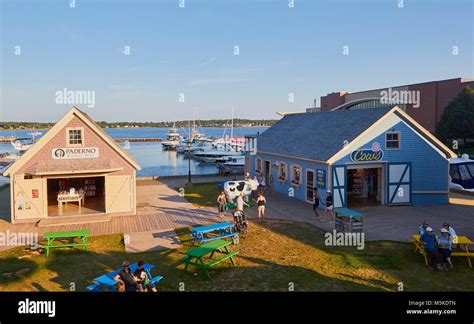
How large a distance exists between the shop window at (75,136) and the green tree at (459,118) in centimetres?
5622

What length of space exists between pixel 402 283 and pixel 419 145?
13.9 m

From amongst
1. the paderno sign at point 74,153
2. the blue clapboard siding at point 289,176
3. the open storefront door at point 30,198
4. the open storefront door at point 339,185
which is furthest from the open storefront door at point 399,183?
the open storefront door at point 30,198

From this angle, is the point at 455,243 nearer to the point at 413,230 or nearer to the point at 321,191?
the point at 413,230

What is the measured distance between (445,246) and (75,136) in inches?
720

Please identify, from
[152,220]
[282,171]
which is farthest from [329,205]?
[152,220]

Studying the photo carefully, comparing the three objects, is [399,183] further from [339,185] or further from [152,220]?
[152,220]

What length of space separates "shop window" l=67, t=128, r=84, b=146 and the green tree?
2213 inches

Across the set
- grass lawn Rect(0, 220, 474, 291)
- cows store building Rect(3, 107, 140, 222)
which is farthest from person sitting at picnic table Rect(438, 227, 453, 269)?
cows store building Rect(3, 107, 140, 222)

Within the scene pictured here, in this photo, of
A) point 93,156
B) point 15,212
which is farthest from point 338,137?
point 15,212

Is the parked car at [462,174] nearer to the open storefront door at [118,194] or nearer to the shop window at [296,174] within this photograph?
the shop window at [296,174]

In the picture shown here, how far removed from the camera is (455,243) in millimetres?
13180

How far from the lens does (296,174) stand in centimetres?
2534

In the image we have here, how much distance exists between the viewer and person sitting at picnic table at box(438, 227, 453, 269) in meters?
12.7

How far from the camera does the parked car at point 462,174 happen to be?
29728 mm
